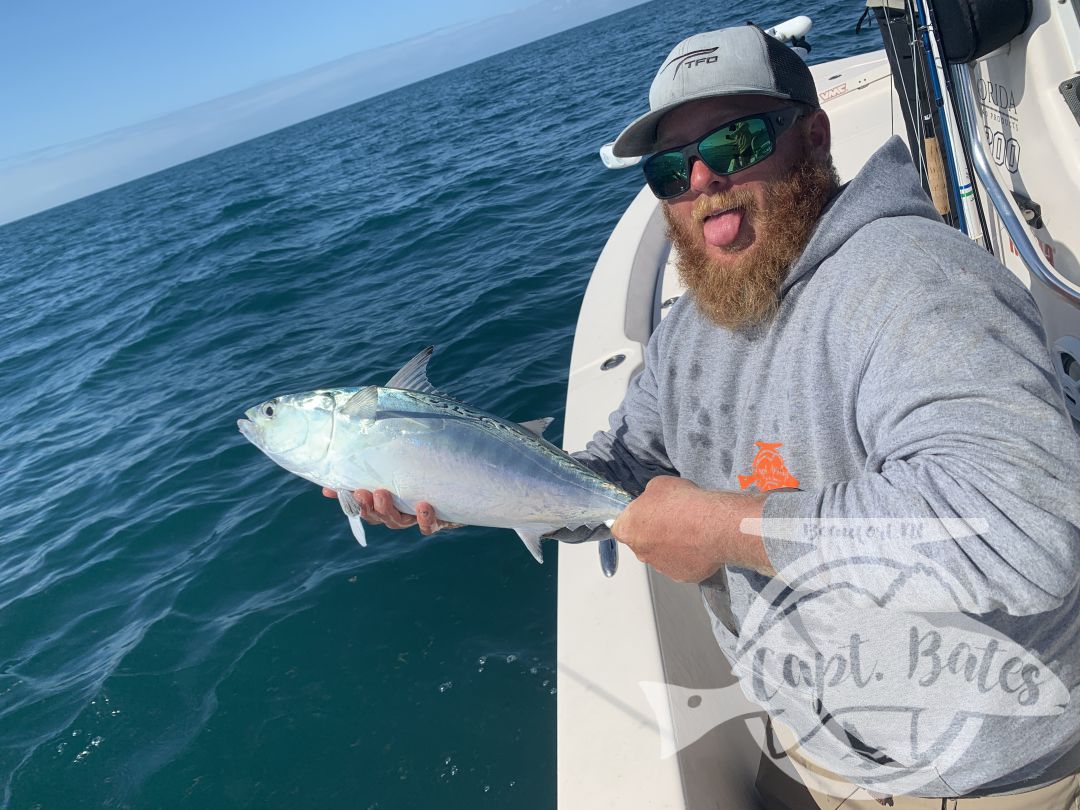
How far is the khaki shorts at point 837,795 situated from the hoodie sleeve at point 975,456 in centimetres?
74

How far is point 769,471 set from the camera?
1.65m

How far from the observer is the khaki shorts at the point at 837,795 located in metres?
1.53

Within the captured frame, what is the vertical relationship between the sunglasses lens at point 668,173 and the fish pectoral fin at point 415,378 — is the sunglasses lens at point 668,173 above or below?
above

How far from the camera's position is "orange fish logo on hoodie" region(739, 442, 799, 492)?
1.61 m

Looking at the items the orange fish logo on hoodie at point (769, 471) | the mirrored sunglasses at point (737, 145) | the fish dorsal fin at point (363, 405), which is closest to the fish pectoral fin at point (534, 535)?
the fish dorsal fin at point (363, 405)

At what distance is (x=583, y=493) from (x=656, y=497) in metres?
0.51

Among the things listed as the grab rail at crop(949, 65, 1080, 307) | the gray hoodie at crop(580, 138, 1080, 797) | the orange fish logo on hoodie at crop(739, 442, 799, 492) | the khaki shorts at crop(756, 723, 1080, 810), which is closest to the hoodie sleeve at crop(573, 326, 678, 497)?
the gray hoodie at crop(580, 138, 1080, 797)

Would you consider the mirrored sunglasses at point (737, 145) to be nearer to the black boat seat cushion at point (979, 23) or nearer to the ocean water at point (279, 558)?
the black boat seat cushion at point (979, 23)

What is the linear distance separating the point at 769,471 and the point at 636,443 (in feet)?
2.08

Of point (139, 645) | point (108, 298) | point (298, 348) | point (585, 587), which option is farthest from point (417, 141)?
point (585, 587)

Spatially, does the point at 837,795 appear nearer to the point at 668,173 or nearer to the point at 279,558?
the point at 668,173

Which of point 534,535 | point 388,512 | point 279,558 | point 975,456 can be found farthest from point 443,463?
point 279,558

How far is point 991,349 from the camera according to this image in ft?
3.69

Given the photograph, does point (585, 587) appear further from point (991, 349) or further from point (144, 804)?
point (144, 804)
